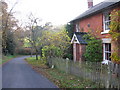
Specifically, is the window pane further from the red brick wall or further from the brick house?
the red brick wall

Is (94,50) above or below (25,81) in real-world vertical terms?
above

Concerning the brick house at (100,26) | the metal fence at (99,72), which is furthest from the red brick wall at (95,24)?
the metal fence at (99,72)

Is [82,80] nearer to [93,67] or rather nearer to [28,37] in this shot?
[93,67]

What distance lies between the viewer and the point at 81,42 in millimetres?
14523

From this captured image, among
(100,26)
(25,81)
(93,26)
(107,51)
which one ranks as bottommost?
(25,81)

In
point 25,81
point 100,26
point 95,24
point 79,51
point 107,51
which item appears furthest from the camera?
point 79,51

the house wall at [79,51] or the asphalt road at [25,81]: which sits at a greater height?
the house wall at [79,51]

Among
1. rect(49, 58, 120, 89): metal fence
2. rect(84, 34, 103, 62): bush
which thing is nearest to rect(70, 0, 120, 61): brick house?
rect(84, 34, 103, 62): bush

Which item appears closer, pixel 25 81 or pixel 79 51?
pixel 25 81

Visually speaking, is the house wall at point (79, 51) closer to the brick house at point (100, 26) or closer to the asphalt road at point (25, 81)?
the brick house at point (100, 26)

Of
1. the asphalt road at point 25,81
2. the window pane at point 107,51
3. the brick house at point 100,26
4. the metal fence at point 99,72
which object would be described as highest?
the brick house at point 100,26

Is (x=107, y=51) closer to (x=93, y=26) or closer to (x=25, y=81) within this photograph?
(x=93, y=26)

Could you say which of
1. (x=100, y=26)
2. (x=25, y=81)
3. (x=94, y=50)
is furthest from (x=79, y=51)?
(x=25, y=81)

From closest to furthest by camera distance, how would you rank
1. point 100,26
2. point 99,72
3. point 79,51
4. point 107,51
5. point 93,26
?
point 99,72
point 107,51
point 100,26
point 93,26
point 79,51
